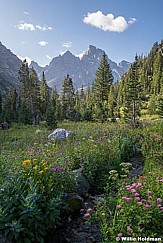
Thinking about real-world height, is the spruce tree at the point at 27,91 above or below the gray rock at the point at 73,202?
above

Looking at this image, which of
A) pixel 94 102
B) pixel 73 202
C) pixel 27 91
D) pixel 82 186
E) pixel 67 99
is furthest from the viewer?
→ pixel 67 99

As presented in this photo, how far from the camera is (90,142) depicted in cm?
779

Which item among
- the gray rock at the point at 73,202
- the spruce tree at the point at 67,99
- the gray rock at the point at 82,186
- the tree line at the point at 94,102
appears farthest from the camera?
the spruce tree at the point at 67,99

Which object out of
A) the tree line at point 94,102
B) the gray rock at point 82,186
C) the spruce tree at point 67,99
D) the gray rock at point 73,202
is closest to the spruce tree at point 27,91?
the tree line at point 94,102

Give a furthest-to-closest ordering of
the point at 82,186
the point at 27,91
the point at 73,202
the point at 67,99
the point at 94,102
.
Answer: the point at 67,99 < the point at 94,102 < the point at 27,91 < the point at 82,186 < the point at 73,202

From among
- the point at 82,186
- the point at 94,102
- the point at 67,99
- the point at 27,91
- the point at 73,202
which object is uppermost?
the point at 27,91

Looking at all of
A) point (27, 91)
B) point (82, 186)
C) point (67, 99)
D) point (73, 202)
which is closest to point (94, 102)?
point (67, 99)

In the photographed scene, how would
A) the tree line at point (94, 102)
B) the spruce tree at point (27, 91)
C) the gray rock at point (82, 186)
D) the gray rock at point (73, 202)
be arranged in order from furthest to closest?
the spruce tree at point (27, 91), the tree line at point (94, 102), the gray rock at point (82, 186), the gray rock at point (73, 202)

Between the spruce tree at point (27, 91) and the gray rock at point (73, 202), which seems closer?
the gray rock at point (73, 202)

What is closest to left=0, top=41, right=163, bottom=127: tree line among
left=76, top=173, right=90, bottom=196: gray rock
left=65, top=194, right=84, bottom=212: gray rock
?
left=76, top=173, right=90, bottom=196: gray rock

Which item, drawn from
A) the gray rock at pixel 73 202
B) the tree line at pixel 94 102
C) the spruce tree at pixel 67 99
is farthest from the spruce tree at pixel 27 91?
the gray rock at pixel 73 202

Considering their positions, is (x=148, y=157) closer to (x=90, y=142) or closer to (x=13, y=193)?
(x=90, y=142)

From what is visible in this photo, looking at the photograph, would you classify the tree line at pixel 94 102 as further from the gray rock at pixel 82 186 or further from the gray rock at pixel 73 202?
the gray rock at pixel 73 202

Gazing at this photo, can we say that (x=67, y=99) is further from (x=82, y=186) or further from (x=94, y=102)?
(x=82, y=186)
